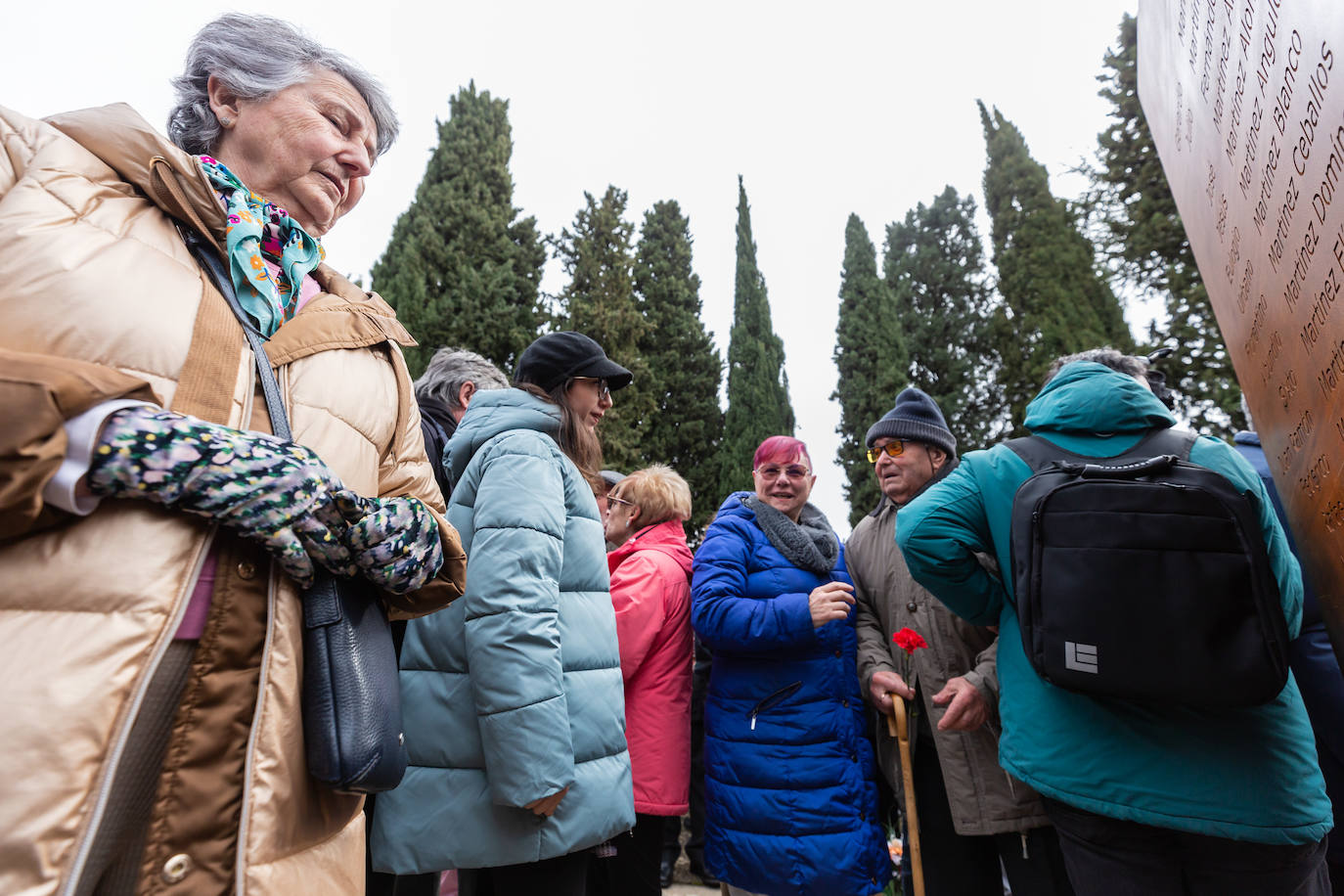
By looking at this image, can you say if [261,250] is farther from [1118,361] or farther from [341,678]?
[1118,361]

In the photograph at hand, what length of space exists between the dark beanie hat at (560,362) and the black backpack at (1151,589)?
4.83ft

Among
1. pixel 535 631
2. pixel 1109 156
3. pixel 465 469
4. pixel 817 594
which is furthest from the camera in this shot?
pixel 1109 156

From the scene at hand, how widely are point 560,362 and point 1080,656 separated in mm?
1801

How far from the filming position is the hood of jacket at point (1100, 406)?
1950 millimetres

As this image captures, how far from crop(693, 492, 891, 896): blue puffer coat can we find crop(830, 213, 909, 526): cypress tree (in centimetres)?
1360

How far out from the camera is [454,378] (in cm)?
343

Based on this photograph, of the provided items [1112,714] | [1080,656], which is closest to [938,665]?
[1112,714]

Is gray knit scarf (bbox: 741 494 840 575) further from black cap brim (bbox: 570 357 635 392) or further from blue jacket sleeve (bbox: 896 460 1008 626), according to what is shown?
black cap brim (bbox: 570 357 635 392)

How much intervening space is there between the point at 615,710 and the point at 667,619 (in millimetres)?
991

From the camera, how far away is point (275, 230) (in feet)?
4.05

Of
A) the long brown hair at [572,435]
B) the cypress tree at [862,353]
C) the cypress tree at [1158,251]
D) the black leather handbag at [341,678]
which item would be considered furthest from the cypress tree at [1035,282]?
the black leather handbag at [341,678]

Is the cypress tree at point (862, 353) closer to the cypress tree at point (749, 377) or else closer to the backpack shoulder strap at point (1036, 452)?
the cypress tree at point (749, 377)

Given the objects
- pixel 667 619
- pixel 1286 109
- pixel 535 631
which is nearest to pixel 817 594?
pixel 667 619

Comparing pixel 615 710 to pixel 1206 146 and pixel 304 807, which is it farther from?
pixel 1206 146
